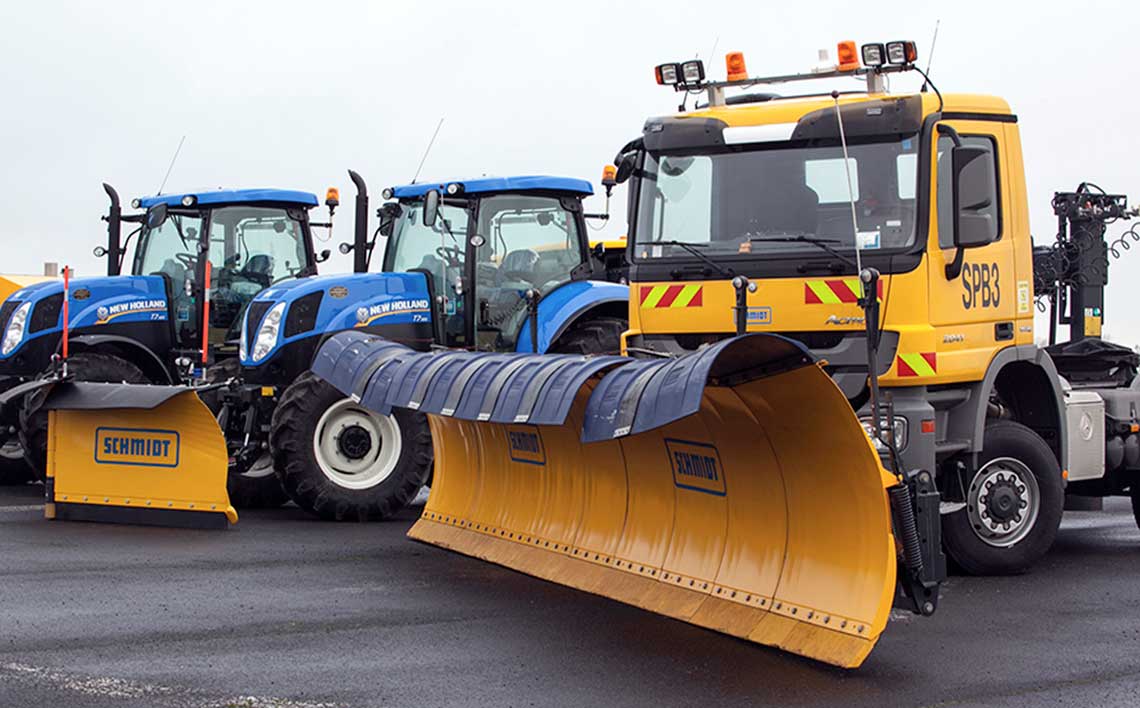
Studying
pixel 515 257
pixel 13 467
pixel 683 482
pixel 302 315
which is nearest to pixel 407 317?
pixel 302 315

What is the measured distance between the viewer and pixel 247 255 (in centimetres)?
1457

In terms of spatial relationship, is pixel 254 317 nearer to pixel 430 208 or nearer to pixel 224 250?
pixel 430 208

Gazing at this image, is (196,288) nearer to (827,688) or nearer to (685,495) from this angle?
(685,495)

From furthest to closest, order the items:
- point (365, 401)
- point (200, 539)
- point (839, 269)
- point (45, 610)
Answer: point (200, 539), point (365, 401), point (839, 269), point (45, 610)

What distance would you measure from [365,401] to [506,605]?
75.7 inches

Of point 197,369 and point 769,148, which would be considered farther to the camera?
point 197,369

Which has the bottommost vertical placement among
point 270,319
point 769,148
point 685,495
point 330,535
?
point 330,535

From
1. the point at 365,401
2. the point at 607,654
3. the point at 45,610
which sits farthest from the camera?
the point at 365,401

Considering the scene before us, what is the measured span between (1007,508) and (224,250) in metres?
8.25

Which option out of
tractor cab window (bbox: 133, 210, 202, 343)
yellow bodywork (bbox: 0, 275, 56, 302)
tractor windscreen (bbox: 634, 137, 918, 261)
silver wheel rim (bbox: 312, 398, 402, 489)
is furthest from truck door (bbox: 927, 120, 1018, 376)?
yellow bodywork (bbox: 0, 275, 56, 302)

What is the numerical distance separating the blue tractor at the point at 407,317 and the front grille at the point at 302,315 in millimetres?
11

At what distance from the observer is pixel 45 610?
7.54 m

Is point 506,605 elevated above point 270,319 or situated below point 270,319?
below

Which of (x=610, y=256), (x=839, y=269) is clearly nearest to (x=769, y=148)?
(x=839, y=269)
